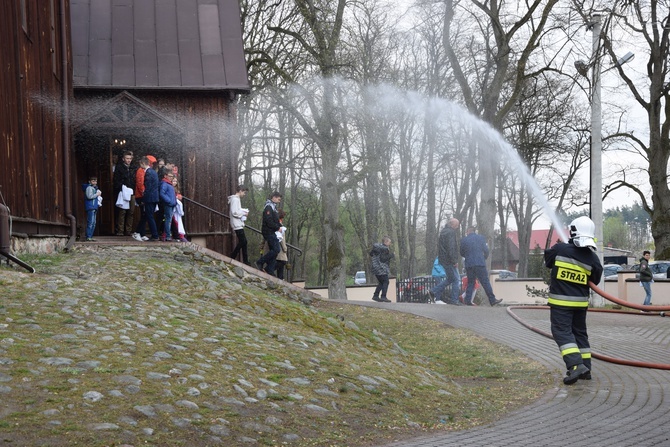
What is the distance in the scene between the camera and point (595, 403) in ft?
29.8

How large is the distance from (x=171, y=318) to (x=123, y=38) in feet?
55.3

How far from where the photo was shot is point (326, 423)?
24.5 ft

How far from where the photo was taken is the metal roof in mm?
24094

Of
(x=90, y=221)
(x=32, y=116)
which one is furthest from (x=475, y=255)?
(x=32, y=116)

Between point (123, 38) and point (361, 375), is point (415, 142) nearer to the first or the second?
point (123, 38)

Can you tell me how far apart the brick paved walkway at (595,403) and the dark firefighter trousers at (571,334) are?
12.0 inches

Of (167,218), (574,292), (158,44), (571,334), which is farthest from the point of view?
(158,44)

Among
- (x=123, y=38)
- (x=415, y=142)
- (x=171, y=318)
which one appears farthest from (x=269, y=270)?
(x=415, y=142)

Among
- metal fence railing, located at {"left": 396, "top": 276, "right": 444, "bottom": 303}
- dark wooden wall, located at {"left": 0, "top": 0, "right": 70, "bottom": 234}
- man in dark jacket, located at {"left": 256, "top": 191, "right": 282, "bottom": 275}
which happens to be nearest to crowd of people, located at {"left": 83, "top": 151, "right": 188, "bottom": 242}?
dark wooden wall, located at {"left": 0, "top": 0, "right": 70, "bottom": 234}

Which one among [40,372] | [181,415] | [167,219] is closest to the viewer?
[181,415]

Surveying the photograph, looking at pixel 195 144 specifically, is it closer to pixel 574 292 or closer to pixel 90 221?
pixel 90 221

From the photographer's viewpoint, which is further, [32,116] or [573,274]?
[32,116]

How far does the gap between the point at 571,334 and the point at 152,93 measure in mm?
16382

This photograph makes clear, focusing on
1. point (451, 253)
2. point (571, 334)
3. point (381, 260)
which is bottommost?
point (571, 334)
